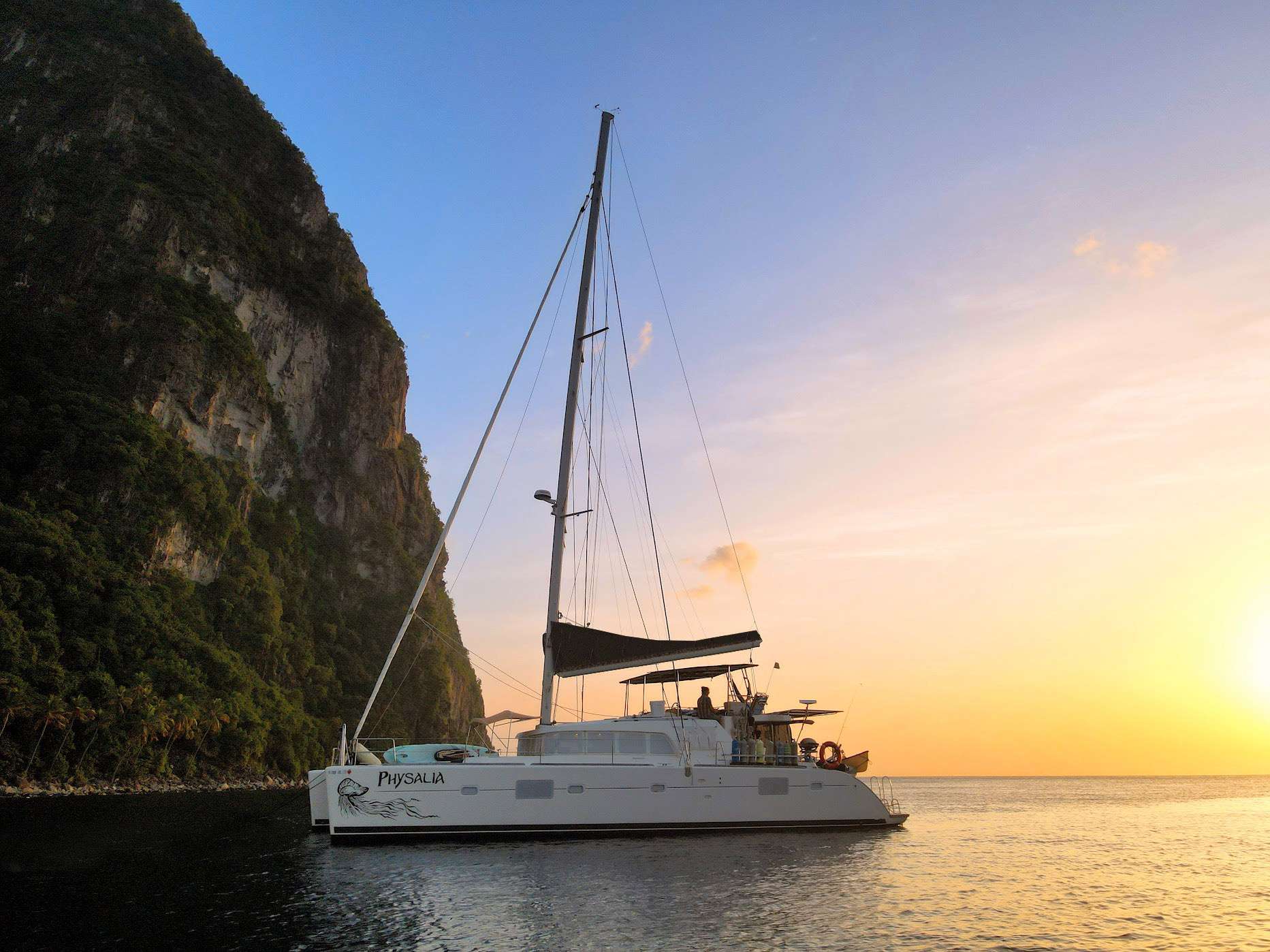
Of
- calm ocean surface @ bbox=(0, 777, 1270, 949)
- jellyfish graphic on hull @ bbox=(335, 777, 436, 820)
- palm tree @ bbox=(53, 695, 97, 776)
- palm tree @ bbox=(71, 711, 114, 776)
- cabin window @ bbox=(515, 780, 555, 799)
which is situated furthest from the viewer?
palm tree @ bbox=(71, 711, 114, 776)

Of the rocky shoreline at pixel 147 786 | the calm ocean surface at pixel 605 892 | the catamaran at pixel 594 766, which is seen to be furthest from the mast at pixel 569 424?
the rocky shoreline at pixel 147 786

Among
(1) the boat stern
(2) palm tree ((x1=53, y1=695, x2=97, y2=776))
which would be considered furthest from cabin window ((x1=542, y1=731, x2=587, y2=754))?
(2) palm tree ((x1=53, y1=695, x2=97, y2=776))

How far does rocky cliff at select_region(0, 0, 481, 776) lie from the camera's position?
149ft

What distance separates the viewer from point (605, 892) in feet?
47.5

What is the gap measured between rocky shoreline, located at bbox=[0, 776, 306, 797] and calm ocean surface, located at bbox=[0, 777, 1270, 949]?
12564 mm

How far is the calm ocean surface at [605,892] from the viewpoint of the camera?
11.9 m

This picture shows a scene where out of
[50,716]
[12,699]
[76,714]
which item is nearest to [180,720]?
[76,714]

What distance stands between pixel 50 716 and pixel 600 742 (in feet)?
101

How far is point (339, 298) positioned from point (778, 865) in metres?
83.2

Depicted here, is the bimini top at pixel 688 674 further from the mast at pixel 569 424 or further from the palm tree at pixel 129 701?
the palm tree at pixel 129 701

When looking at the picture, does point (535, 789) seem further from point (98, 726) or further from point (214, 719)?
point (214, 719)

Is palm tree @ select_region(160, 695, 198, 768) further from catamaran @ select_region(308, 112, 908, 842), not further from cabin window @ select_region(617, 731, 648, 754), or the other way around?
cabin window @ select_region(617, 731, 648, 754)

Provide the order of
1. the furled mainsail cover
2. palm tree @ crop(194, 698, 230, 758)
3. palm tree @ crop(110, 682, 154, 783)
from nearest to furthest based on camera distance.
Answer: the furled mainsail cover < palm tree @ crop(110, 682, 154, 783) < palm tree @ crop(194, 698, 230, 758)

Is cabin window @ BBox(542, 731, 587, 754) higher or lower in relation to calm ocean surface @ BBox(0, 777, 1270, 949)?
higher
